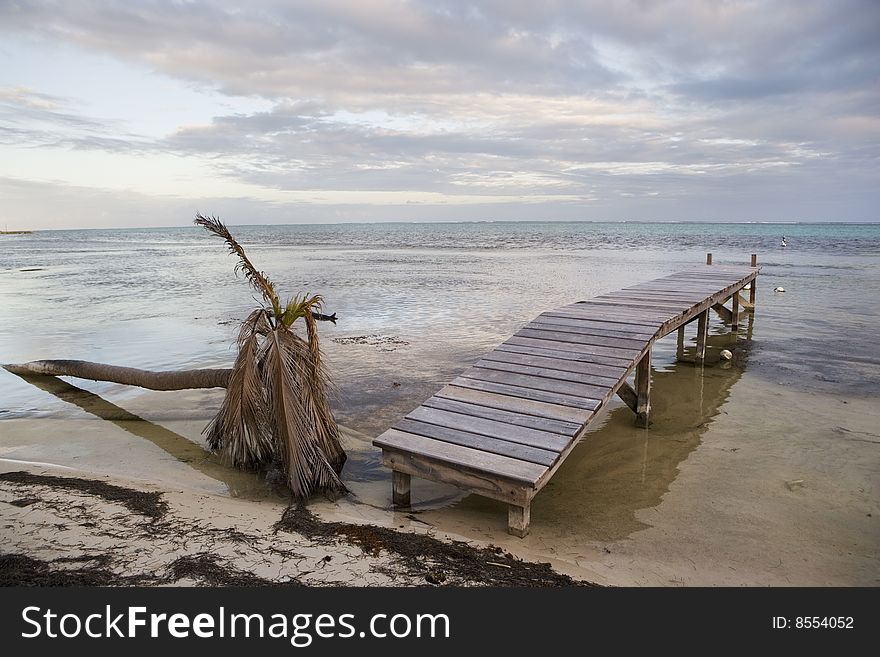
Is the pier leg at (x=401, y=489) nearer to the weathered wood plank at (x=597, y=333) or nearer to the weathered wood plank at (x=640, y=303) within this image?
the weathered wood plank at (x=597, y=333)

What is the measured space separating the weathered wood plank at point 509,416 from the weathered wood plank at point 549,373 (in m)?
0.98

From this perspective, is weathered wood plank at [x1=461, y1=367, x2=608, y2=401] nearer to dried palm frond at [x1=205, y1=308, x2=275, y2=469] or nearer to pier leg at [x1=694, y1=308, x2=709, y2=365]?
dried palm frond at [x1=205, y1=308, x2=275, y2=469]

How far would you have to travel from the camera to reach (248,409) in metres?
5.56

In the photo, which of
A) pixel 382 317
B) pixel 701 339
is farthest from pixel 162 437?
pixel 701 339

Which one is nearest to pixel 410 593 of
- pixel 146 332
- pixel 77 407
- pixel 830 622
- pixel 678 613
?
pixel 678 613

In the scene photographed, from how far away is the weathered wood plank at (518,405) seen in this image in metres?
5.31

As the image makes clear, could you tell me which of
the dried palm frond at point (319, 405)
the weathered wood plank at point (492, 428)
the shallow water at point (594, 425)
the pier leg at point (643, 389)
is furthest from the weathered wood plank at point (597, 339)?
the dried palm frond at point (319, 405)

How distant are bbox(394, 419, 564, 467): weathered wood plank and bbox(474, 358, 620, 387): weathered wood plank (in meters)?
1.57

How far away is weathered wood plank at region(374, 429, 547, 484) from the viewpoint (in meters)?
4.36

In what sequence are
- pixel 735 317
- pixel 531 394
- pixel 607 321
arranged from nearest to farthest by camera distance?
pixel 531 394 → pixel 607 321 → pixel 735 317

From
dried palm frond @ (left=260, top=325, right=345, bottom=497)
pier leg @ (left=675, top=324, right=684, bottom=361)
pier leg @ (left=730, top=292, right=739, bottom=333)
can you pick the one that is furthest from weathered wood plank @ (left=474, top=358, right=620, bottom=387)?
pier leg @ (left=730, top=292, right=739, bottom=333)

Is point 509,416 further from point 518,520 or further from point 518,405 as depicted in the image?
point 518,520

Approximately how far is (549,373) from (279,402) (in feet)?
9.73

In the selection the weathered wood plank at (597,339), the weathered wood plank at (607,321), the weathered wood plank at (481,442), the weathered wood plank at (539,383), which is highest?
the weathered wood plank at (607,321)
